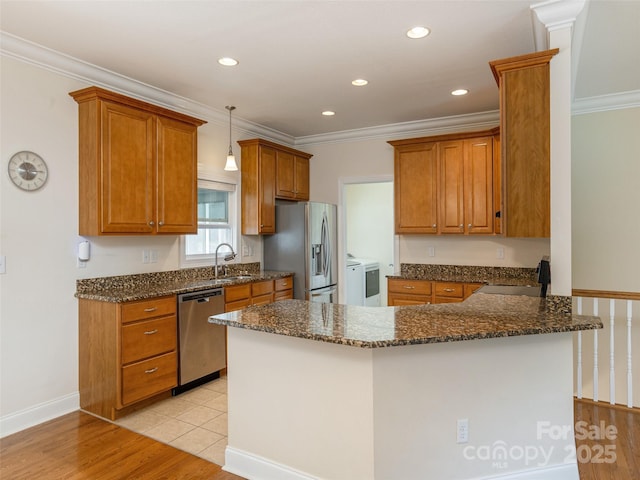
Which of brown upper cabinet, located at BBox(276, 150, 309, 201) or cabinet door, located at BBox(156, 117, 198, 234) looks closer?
cabinet door, located at BBox(156, 117, 198, 234)

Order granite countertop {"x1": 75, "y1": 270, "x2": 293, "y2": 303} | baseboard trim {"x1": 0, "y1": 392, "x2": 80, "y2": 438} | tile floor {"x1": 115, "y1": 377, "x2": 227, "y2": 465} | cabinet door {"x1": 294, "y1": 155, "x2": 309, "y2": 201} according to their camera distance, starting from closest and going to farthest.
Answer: tile floor {"x1": 115, "y1": 377, "x2": 227, "y2": 465}, baseboard trim {"x1": 0, "y1": 392, "x2": 80, "y2": 438}, granite countertop {"x1": 75, "y1": 270, "x2": 293, "y2": 303}, cabinet door {"x1": 294, "y1": 155, "x2": 309, "y2": 201}

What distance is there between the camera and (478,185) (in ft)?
14.0

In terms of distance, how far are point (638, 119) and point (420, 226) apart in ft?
7.35

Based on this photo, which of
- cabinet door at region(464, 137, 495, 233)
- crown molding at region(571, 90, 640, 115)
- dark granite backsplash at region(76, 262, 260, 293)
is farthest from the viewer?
cabinet door at region(464, 137, 495, 233)

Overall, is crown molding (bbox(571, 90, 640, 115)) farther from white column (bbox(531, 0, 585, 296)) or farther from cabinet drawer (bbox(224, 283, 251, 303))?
Result: cabinet drawer (bbox(224, 283, 251, 303))

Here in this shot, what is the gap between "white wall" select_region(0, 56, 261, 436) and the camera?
2.79 metres

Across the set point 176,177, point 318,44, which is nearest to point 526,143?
point 318,44

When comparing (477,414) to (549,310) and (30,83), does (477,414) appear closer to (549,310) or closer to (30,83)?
(549,310)

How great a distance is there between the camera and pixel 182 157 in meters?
3.73

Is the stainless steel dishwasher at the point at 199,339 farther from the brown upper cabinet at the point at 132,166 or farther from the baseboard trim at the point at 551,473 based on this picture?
the baseboard trim at the point at 551,473

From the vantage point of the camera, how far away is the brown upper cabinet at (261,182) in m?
4.69

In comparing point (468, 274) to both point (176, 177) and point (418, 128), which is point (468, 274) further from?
point (176, 177)

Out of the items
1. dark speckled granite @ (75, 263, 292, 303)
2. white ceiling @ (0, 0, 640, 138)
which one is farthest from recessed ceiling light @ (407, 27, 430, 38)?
dark speckled granite @ (75, 263, 292, 303)

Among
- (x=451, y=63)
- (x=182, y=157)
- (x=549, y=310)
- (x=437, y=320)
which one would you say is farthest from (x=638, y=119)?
(x=182, y=157)
